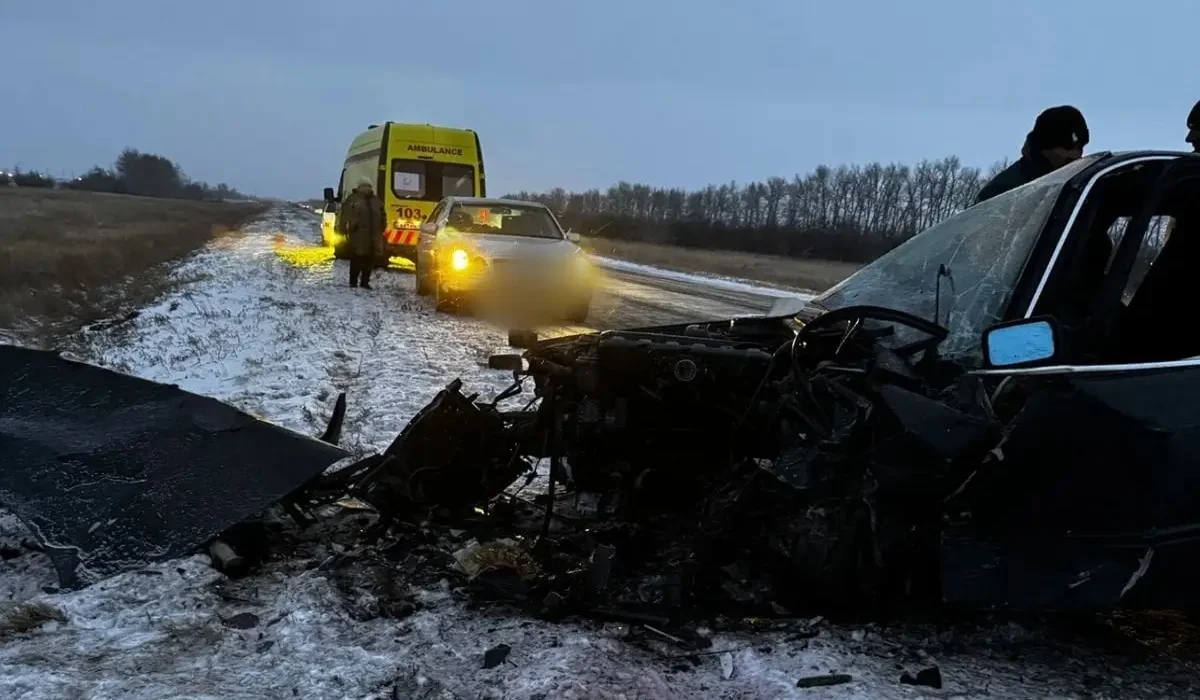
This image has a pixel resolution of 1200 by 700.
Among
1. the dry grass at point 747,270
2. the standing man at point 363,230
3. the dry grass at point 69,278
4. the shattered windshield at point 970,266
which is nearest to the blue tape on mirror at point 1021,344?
the shattered windshield at point 970,266

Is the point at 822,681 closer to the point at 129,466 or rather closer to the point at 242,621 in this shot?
the point at 242,621

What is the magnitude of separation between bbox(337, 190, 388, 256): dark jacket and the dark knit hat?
1182 centimetres

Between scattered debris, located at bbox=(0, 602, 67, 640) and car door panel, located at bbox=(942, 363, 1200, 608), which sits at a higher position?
car door panel, located at bbox=(942, 363, 1200, 608)

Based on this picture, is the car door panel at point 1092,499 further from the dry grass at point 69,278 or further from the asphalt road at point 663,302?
the dry grass at point 69,278

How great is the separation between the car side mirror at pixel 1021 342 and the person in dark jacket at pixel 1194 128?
9.82 ft

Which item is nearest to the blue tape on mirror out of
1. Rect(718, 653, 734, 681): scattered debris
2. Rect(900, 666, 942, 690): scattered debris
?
Rect(900, 666, 942, 690): scattered debris

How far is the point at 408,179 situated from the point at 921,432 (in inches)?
647

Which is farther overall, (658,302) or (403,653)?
(658,302)

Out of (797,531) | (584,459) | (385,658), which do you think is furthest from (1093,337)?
(385,658)

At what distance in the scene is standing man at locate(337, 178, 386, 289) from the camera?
47.2 ft

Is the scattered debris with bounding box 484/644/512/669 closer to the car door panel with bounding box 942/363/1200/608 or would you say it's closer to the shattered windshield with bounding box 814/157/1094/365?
the car door panel with bounding box 942/363/1200/608

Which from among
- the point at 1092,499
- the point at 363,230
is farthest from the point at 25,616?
the point at 363,230

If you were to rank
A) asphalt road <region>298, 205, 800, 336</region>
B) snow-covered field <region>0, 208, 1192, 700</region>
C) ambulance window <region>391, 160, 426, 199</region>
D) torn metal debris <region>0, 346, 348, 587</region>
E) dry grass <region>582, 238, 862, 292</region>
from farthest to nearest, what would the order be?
dry grass <region>582, 238, 862, 292</region>
ambulance window <region>391, 160, 426, 199</region>
asphalt road <region>298, 205, 800, 336</region>
torn metal debris <region>0, 346, 348, 587</region>
snow-covered field <region>0, 208, 1192, 700</region>

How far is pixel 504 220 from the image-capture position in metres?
12.2
